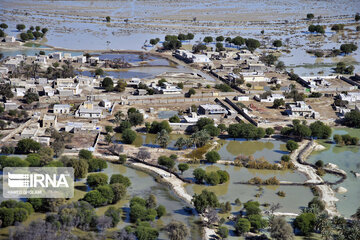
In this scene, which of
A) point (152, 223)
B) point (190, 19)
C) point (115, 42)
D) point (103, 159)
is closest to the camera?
point (152, 223)

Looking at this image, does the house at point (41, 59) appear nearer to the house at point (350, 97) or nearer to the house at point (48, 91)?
the house at point (48, 91)

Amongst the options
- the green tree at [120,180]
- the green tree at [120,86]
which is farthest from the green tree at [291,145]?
the green tree at [120,86]

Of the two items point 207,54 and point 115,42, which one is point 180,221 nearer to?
point 207,54

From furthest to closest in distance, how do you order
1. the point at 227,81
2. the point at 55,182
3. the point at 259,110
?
the point at 227,81 → the point at 259,110 → the point at 55,182

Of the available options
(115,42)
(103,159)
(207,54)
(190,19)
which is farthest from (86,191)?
(190,19)

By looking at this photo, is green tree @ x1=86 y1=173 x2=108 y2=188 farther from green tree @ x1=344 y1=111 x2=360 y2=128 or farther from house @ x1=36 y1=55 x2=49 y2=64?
house @ x1=36 y1=55 x2=49 y2=64

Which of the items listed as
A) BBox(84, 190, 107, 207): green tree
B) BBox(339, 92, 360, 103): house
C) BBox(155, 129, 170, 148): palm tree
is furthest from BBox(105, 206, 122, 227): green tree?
BBox(339, 92, 360, 103): house
